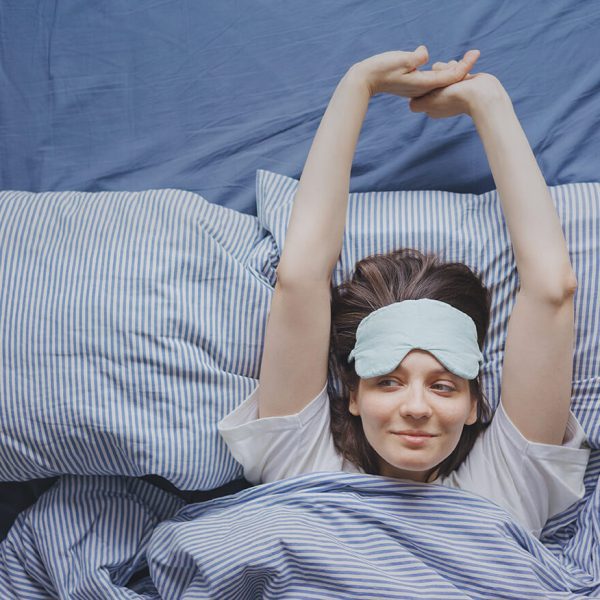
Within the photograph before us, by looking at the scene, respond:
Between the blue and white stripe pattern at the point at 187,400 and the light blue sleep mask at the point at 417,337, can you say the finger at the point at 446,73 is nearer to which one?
the blue and white stripe pattern at the point at 187,400

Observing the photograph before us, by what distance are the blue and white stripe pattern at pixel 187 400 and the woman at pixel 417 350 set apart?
54 millimetres

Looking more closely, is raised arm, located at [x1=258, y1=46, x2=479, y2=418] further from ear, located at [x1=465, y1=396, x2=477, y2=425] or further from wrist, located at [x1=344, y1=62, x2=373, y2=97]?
ear, located at [x1=465, y1=396, x2=477, y2=425]

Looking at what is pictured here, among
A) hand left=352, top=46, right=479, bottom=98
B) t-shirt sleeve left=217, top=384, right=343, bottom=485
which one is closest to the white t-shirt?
t-shirt sleeve left=217, top=384, right=343, bottom=485

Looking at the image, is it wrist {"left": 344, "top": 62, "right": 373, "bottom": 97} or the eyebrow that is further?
wrist {"left": 344, "top": 62, "right": 373, "bottom": 97}

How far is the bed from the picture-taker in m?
1.12

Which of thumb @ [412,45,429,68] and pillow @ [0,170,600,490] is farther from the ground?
thumb @ [412,45,429,68]

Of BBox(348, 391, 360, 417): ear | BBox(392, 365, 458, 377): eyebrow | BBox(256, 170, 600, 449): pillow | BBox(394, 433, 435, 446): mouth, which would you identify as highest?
BBox(256, 170, 600, 449): pillow

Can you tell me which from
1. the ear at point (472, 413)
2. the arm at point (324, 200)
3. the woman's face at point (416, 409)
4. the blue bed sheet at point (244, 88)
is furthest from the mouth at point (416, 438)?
the blue bed sheet at point (244, 88)

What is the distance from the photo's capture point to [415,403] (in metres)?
1.05

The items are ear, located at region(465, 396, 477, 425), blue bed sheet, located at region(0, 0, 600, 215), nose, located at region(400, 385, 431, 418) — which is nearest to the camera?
nose, located at region(400, 385, 431, 418)

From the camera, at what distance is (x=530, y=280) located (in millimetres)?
1139

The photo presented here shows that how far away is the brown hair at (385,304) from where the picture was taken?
1157 mm

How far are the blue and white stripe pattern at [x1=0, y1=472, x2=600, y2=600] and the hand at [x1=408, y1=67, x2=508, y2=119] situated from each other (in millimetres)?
591

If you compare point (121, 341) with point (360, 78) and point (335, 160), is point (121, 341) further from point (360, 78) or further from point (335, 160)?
point (360, 78)
